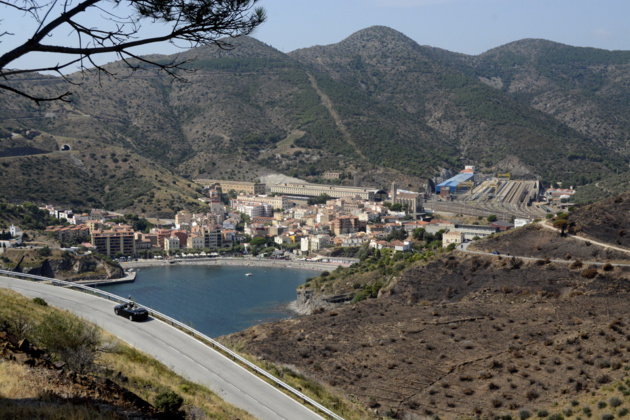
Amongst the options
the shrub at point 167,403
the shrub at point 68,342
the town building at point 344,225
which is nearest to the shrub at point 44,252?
the town building at point 344,225

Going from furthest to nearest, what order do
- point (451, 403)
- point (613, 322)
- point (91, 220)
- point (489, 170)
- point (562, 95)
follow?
point (562, 95) < point (489, 170) < point (91, 220) < point (613, 322) < point (451, 403)

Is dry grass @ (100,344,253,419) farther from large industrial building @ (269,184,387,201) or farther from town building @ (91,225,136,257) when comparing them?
large industrial building @ (269,184,387,201)

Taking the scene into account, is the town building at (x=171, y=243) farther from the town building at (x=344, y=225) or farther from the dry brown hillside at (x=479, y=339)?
the dry brown hillside at (x=479, y=339)

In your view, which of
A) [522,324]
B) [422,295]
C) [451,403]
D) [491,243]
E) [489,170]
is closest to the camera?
[451,403]

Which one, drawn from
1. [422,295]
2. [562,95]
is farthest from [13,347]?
[562,95]

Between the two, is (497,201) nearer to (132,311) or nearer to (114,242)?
(114,242)

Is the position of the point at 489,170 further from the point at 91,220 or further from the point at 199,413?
the point at 199,413

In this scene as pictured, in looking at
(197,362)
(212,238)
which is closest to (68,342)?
(197,362)

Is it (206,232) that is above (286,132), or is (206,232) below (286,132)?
below
